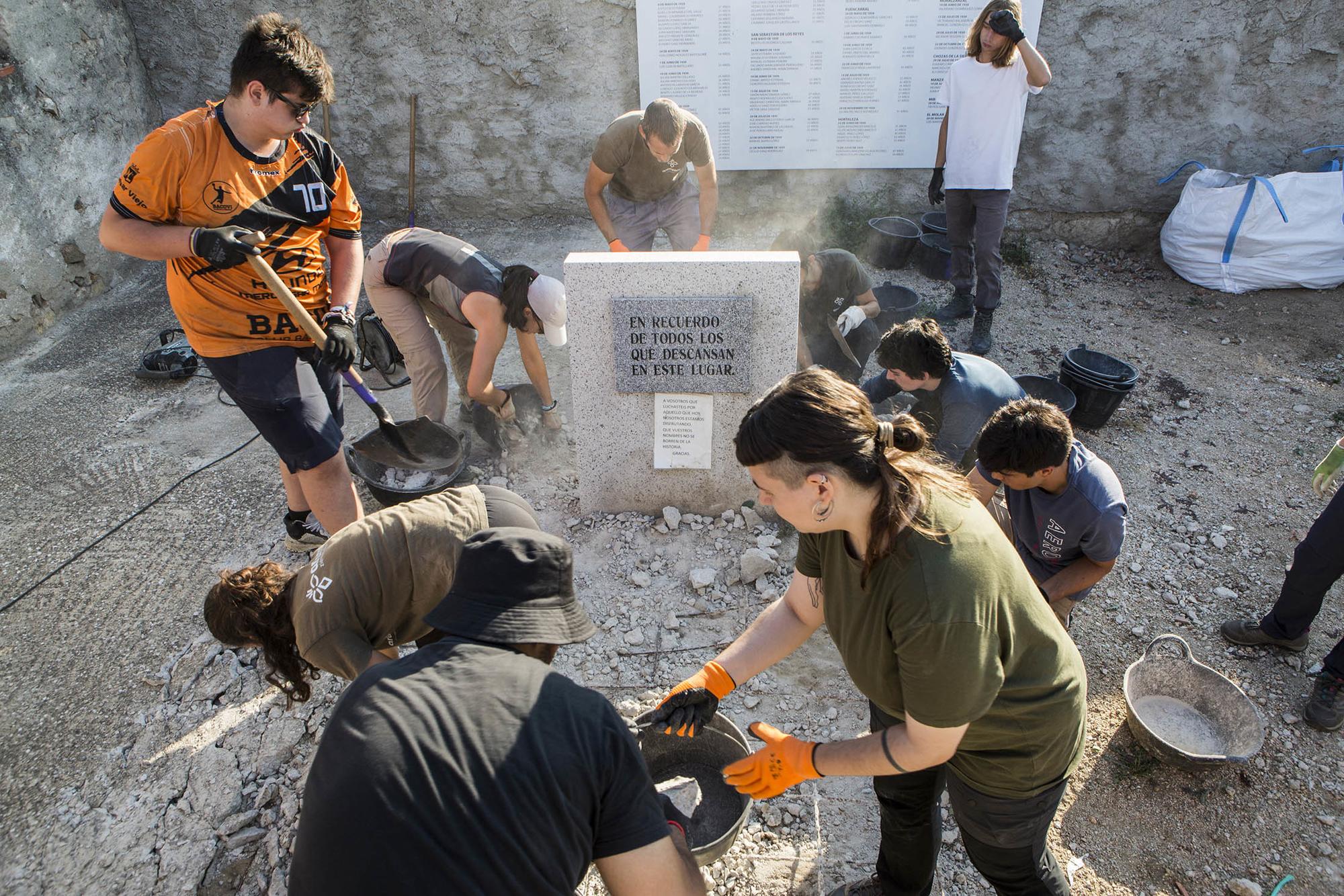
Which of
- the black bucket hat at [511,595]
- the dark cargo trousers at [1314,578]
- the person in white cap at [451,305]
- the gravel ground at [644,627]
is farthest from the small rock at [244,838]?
the dark cargo trousers at [1314,578]

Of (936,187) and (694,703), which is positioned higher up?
(936,187)

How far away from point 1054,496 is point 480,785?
210cm

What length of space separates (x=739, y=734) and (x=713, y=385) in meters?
1.70

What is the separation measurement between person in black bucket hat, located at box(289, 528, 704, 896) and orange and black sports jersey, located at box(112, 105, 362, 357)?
6.56 feet

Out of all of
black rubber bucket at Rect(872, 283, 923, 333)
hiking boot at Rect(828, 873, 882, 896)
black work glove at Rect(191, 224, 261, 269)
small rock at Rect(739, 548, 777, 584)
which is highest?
black work glove at Rect(191, 224, 261, 269)

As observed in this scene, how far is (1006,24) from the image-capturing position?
4695mm

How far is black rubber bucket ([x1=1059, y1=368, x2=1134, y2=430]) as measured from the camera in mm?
4355

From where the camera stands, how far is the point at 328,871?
1.26m

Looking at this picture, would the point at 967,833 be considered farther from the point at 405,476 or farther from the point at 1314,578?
the point at 405,476

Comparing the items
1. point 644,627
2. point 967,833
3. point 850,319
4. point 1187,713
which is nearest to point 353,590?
point 644,627

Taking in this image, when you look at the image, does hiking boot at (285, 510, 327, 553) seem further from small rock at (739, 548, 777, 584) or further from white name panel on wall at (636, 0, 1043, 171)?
white name panel on wall at (636, 0, 1043, 171)

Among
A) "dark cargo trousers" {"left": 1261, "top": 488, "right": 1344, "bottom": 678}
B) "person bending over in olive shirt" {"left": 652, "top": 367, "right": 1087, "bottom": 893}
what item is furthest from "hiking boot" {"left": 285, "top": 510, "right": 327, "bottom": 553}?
"dark cargo trousers" {"left": 1261, "top": 488, "right": 1344, "bottom": 678}

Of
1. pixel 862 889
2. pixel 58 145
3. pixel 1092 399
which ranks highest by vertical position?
pixel 58 145

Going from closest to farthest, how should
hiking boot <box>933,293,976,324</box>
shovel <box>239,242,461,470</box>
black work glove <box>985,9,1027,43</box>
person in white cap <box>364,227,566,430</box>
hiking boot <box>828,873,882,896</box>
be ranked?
hiking boot <box>828,873,882,896</box>, shovel <box>239,242,461,470</box>, person in white cap <box>364,227,566,430</box>, black work glove <box>985,9,1027,43</box>, hiking boot <box>933,293,976,324</box>
